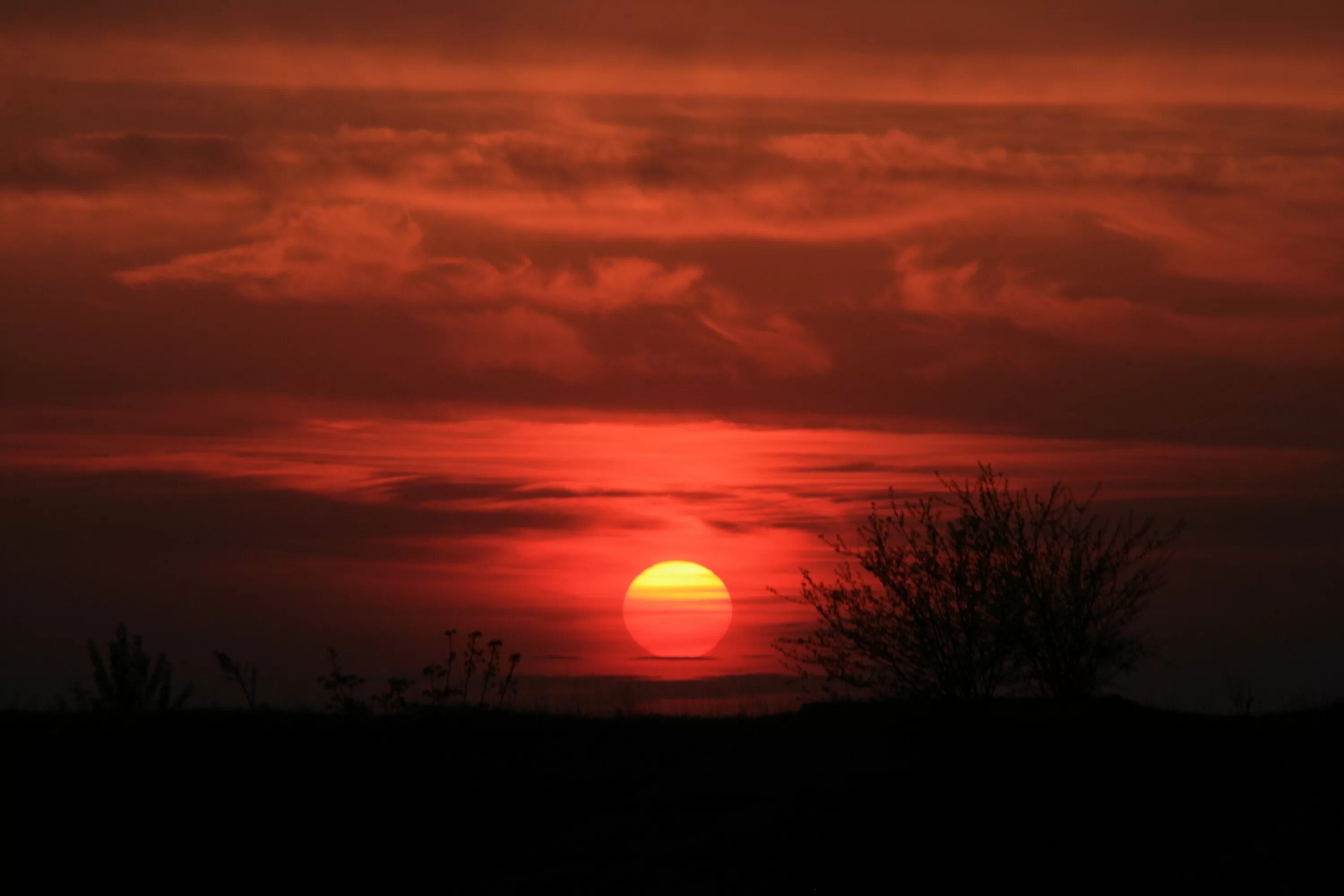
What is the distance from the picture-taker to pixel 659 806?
43.4 feet

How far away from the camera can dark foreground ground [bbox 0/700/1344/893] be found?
10836mm

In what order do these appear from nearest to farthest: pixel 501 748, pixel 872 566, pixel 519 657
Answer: pixel 501 748 → pixel 519 657 → pixel 872 566

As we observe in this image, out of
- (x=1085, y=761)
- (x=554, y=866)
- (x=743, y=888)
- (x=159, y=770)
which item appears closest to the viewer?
(x=743, y=888)

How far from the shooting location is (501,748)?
15.7 m

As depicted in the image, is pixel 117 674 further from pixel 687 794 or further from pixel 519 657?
pixel 687 794

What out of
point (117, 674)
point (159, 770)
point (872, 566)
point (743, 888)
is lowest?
point (743, 888)

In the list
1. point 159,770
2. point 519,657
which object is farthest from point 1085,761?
point 159,770

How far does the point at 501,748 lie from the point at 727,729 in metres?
3.70

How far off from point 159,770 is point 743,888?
646cm

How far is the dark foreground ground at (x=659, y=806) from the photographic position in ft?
35.6

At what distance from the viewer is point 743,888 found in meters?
10.5

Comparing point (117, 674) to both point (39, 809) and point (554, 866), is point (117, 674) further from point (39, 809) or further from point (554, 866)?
point (554, 866)

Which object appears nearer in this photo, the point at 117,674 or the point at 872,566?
the point at 117,674

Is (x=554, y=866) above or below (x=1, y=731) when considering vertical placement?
below
